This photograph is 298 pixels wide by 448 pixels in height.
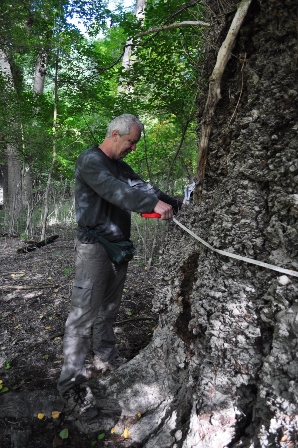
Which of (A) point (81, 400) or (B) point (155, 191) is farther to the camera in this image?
(B) point (155, 191)

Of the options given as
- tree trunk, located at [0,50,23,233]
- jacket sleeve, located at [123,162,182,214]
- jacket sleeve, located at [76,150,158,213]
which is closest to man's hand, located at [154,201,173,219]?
jacket sleeve, located at [76,150,158,213]

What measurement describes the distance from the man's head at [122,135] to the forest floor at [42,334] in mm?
1930

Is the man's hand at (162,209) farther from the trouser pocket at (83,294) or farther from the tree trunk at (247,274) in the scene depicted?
the trouser pocket at (83,294)

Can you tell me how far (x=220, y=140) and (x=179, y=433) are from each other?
5.99 feet

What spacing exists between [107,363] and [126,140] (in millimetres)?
1990

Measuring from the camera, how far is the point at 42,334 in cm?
337

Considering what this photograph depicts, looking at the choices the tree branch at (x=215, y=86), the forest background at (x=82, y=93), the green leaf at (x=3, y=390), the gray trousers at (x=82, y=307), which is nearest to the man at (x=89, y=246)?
the gray trousers at (x=82, y=307)

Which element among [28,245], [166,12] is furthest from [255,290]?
[28,245]

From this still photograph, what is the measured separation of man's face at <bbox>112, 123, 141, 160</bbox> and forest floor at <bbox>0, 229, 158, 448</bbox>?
1927mm

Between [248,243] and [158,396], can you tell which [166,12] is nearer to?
[248,243]

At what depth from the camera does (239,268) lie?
5.60 ft

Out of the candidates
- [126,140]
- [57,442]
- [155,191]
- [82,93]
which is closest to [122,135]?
[126,140]

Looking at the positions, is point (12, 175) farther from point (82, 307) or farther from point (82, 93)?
point (82, 307)

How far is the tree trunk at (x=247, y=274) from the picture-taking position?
4.86 ft
